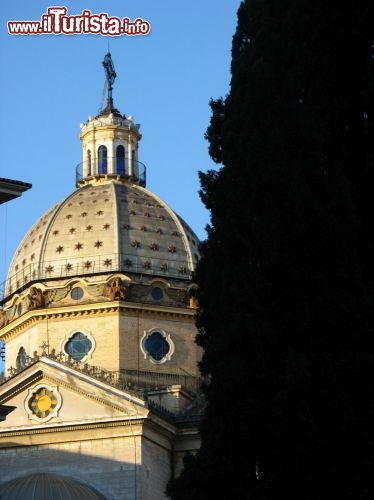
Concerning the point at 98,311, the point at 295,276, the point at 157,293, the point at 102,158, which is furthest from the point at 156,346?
the point at 295,276

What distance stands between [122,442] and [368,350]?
28.1 metres

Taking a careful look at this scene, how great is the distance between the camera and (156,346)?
211 feet

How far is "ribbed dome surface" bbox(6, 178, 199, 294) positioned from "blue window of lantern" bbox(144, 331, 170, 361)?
3225 millimetres

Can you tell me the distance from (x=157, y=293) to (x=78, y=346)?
4273 mm

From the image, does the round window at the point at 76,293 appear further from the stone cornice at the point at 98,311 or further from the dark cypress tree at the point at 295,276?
the dark cypress tree at the point at 295,276

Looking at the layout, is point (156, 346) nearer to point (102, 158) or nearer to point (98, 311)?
point (98, 311)

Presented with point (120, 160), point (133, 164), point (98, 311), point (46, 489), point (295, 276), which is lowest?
point (295, 276)

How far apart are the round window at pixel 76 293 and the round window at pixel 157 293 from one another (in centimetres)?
321

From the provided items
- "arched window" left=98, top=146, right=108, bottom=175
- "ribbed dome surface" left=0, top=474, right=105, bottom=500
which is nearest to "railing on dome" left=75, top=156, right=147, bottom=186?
"arched window" left=98, top=146, right=108, bottom=175

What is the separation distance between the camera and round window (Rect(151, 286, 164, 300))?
213 ft

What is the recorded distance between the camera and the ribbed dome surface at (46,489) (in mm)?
51219

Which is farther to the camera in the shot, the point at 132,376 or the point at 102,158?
the point at 102,158

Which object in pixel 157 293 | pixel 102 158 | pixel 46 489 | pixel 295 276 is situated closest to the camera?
pixel 295 276

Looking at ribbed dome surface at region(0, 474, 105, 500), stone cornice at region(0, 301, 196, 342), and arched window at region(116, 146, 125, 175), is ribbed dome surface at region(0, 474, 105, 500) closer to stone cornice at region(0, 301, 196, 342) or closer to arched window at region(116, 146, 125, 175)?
stone cornice at region(0, 301, 196, 342)
